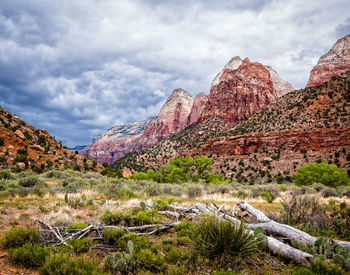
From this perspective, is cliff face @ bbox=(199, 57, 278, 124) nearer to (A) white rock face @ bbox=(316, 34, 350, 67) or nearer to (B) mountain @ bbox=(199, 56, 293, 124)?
(B) mountain @ bbox=(199, 56, 293, 124)

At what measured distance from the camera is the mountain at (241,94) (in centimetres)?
8638

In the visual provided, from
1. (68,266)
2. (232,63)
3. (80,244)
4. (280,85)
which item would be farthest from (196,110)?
(68,266)

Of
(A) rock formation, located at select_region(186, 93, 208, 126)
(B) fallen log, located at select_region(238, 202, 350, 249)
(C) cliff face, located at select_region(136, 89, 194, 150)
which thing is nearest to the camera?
(B) fallen log, located at select_region(238, 202, 350, 249)

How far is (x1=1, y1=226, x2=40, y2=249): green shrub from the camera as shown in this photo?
3795 mm

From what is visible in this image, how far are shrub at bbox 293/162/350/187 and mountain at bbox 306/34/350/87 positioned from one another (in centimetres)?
9898

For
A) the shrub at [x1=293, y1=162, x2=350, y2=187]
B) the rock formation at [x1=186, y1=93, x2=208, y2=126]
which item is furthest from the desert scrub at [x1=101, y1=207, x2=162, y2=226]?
the rock formation at [x1=186, y1=93, x2=208, y2=126]

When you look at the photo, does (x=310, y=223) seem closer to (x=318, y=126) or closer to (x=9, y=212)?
(x=9, y=212)

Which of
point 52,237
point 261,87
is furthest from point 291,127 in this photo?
point 261,87

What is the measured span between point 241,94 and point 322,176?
76.9 metres

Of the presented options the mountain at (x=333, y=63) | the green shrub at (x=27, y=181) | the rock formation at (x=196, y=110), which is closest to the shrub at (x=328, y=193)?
the green shrub at (x=27, y=181)

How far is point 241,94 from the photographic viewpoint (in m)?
91.6

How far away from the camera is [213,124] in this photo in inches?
3073

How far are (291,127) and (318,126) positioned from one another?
5.01 metres

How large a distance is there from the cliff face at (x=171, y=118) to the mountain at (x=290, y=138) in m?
91.0
